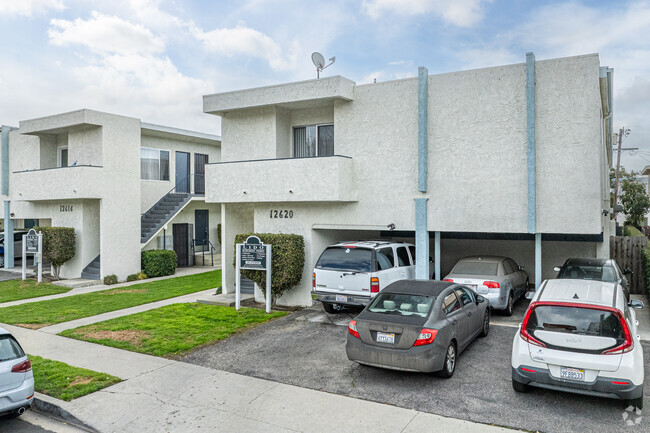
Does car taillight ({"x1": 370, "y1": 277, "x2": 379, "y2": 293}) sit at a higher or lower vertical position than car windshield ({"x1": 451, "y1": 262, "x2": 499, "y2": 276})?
lower

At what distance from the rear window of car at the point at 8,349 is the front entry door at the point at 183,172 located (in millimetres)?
17647

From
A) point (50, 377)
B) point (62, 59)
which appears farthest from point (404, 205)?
point (62, 59)

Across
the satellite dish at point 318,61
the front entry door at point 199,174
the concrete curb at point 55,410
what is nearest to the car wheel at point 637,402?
the concrete curb at point 55,410

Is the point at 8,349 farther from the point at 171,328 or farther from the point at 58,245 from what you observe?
the point at 58,245

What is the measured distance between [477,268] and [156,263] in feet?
45.9

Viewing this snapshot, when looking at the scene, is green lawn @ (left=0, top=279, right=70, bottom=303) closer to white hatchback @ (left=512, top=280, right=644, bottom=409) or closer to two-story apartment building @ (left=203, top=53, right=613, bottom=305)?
two-story apartment building @ (left=203, top=53, right=613, bottom=305)

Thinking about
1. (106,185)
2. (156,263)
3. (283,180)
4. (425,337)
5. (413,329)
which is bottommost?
(156,263)

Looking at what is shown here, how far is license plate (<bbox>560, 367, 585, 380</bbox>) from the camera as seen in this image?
5664 mm

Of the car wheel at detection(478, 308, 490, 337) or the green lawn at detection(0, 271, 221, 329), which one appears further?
the green lawn at detection(0, 271, 221, 329)

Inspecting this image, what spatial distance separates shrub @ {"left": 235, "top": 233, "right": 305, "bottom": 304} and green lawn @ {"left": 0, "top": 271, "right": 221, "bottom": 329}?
4225 mm

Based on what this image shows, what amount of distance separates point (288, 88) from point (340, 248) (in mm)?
5000

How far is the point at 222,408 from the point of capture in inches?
251

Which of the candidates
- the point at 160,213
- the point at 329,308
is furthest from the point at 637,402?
the point at 160,213

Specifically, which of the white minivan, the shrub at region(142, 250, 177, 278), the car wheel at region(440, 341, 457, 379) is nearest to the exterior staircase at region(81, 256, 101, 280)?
the shrub at region(142, 250, 177, 278)
